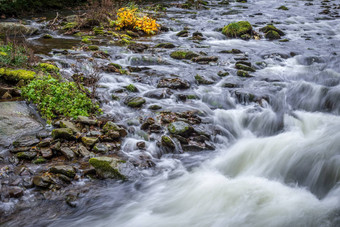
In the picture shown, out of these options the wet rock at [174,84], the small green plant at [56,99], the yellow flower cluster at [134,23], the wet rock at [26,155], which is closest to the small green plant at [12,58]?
the small green plant at [56,99]

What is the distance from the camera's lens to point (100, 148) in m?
5.15

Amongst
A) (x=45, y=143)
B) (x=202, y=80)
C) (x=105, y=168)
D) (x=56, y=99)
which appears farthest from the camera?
(x=202, y=80)

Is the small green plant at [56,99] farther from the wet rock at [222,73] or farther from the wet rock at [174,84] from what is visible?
the wet rock at [222,73]

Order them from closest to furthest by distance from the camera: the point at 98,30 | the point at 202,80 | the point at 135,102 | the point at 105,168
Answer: the point at 105,168
the point at 135,102
the point at 202,80
the point at 98,30

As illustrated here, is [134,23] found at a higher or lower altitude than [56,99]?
higher

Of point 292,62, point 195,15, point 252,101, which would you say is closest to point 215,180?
point 252,101

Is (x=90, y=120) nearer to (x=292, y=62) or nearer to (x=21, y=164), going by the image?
(x=21, y=164)

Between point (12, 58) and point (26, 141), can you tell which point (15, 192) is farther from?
point (12, 58)

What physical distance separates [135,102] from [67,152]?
7.46ft

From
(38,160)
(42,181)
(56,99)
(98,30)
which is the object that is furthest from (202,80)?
(98,30)

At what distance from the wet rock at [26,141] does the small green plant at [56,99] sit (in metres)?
0.68

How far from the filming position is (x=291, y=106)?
293 inches

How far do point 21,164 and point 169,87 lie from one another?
14.1 ft

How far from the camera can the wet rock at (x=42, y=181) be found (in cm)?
421
